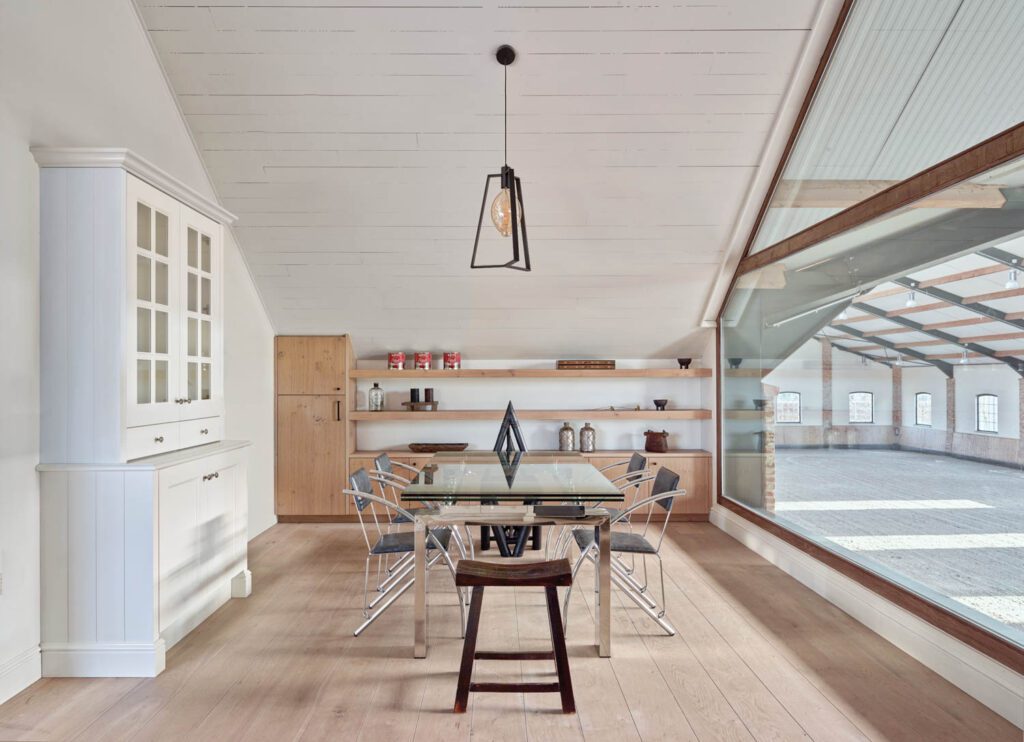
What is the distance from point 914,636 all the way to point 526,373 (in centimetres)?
380

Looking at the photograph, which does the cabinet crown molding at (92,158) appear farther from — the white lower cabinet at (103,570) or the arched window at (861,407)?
the arched window at (861,407)

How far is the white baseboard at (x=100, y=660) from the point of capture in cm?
288

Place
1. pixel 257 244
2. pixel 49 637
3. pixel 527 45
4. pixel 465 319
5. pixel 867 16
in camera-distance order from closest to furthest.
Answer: pixel 49 637
pixel 867 16
pixel 527 45
pixel 257 244
pixel 465 319

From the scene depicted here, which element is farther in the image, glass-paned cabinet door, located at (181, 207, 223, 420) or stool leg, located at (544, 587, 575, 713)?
glass-paned cabinet door, located at (181, 207, 223, 420)

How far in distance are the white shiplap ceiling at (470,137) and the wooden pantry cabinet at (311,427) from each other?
41 cm

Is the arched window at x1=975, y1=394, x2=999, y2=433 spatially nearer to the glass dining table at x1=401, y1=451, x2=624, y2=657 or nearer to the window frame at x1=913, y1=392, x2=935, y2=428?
the window frame at x1=913, y1=392, x2=935, y2=428

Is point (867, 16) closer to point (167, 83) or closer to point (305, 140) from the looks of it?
point (305, 140)

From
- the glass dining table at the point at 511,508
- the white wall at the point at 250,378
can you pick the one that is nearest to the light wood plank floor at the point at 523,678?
the glass dining table at the point at 511,508

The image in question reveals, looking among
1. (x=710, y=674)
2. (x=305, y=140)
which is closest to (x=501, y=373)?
(x=305, y=140)

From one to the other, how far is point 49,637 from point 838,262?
4573 millimetres

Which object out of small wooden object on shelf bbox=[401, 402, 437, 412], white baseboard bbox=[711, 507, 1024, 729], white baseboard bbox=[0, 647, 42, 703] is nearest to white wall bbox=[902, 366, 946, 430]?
white baseboard bbox=[711, 507, 1024, 729]

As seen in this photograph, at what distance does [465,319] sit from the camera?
586 cm

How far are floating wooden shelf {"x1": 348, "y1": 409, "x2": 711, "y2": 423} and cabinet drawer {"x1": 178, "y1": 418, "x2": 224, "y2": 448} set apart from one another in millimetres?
2198

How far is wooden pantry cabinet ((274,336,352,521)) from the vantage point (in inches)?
234
